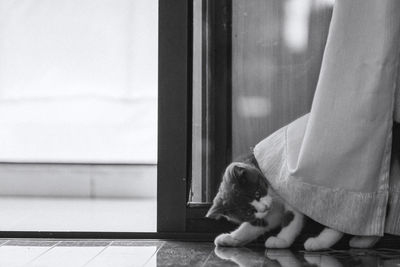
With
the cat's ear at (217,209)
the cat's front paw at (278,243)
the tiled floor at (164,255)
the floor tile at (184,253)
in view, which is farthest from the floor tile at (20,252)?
the cat's front paw at (278,243)

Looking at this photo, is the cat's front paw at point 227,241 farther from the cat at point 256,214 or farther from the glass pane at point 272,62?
the glass pane at point 272,62

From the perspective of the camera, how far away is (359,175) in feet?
5.91

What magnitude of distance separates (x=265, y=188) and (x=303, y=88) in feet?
1.31

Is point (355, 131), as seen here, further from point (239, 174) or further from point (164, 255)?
point (164, 255)

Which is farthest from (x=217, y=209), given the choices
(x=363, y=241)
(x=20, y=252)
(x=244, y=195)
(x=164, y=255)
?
(x=20, y=252)

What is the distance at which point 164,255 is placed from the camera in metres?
1.80

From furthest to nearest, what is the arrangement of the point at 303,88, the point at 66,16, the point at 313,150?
the point at 66,16
the point at 303,88
the point at 313,150

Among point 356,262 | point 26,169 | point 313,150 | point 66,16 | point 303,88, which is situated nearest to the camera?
point 356,262

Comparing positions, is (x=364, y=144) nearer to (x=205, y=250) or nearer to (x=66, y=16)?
(x=205, y=250)

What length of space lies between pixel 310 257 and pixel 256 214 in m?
0.19

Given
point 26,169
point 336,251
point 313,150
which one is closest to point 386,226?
point 336,251

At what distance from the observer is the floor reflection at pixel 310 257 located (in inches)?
66.1

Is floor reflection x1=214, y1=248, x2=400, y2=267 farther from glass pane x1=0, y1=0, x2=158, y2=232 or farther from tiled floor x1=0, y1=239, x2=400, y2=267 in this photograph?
glass pane x1=0, y1=0, x2=158, y2=232

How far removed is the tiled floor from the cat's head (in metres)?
0.11
